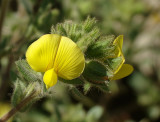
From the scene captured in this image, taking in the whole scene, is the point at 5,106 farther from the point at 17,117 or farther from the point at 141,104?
the point at 141,104

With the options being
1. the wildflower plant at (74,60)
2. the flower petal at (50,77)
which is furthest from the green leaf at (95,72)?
the flower petal at (50,77)

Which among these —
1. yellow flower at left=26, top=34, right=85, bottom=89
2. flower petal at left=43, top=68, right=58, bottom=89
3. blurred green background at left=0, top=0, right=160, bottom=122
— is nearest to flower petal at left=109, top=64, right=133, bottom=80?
yellow flower at left=26, top=34, right=85, bottom=89

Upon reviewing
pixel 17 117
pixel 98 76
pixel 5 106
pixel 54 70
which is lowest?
pixel 5 106

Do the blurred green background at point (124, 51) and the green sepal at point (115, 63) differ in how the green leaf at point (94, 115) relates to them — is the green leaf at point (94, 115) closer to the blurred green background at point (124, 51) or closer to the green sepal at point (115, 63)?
the blurred green background at point (124, 51)

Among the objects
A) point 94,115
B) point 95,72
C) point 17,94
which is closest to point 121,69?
point 95,72

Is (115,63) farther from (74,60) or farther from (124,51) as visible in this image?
(124,51)

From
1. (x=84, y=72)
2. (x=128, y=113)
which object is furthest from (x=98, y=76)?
(x=128, y=113)
